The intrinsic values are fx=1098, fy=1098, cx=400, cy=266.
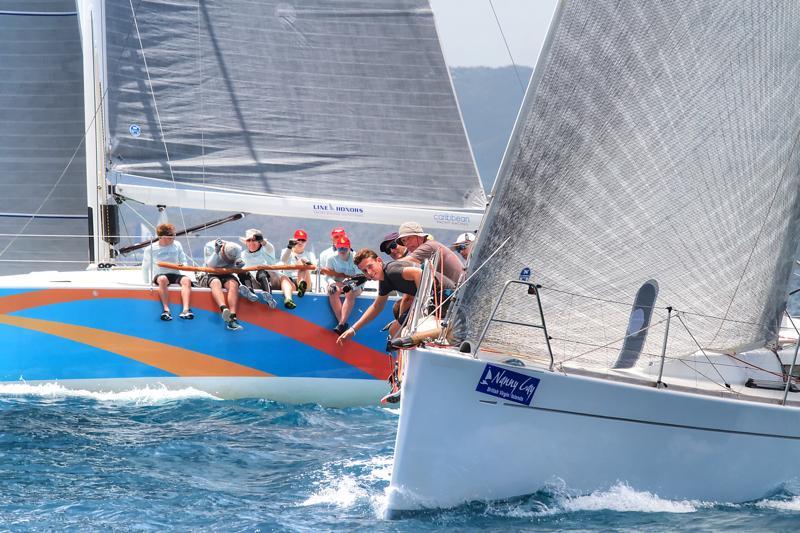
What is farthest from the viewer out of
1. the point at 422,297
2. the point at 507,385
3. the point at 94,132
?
the point at 94,132

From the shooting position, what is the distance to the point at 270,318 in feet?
31.5

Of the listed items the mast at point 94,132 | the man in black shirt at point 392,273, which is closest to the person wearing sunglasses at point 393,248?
the man in black shirt at point 392,273

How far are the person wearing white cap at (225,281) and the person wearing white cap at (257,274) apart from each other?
0.09 metres

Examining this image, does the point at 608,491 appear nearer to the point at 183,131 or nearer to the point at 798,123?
the point at 798,123

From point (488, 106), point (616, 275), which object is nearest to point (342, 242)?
point (616, 275)

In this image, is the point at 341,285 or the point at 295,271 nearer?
the point at 341,285

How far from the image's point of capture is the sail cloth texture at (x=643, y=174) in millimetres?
5648

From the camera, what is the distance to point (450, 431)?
18.8 ft

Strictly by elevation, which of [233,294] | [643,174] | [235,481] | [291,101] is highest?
[291,101]

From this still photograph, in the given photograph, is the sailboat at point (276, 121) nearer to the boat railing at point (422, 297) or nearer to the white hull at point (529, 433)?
the boat railing at point (422, 297)

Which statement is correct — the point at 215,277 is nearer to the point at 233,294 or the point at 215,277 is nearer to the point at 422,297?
the point at 233,294

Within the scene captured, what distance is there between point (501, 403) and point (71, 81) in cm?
734

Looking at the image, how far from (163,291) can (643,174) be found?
493 centimetres

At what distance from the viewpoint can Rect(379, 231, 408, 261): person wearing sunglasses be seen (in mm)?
7797
